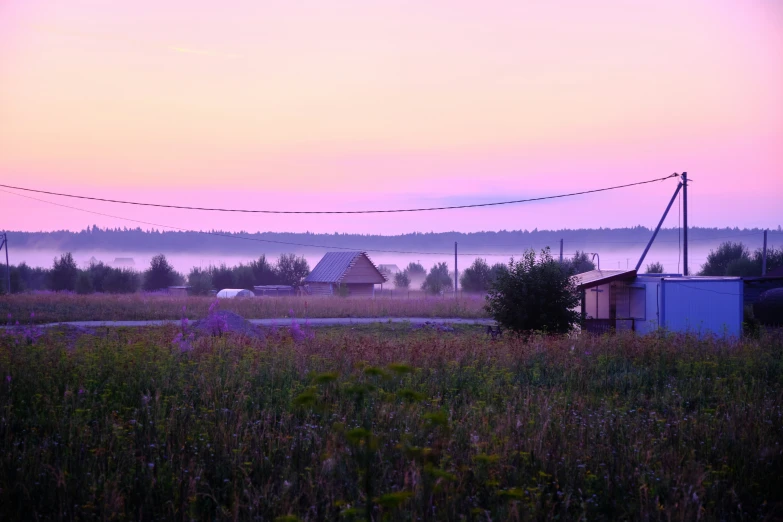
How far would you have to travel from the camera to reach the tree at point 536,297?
17.9 m

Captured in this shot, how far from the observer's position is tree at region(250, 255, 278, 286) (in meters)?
68.6

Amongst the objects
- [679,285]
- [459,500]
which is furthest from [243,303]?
[459,500]

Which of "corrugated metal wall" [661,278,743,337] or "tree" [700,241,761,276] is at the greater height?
"tree" [700,241,761,276]

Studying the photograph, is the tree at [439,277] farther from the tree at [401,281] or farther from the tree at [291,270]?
the tree at [291,270]

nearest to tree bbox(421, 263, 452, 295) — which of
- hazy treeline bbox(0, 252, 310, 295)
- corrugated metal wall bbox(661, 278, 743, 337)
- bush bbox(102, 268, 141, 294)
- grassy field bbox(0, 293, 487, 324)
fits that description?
hazy treeline bbox(0, 252, 310, 295)

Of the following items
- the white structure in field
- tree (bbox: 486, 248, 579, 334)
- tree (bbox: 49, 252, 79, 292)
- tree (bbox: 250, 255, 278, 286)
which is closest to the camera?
tree (bbox: 486, 248, 579, 334)

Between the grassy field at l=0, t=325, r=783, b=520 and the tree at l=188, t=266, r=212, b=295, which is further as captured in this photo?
the tree at l=188, t=266, r=212, b=295

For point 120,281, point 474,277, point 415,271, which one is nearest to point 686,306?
point 474,277

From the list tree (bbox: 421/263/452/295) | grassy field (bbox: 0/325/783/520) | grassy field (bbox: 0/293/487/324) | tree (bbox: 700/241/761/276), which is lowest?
grassy field (bbox: 0/293/487/324)

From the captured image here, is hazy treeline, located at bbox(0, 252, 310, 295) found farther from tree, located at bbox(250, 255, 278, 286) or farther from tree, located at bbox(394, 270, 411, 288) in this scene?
tree, located at bbox(394, 270, 411, 288)

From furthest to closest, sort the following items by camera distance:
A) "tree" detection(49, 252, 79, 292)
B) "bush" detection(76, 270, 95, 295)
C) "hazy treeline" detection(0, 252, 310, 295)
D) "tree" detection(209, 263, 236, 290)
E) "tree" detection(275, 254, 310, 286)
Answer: "tree" detection(209, 263, 236, 290) < "tree" detection(275, 254, 310, 286) < "tree" detection(49, 252, 79, 292) < "hazy treeline" detection(0, 252, 310, 295) < "bush" detection(76, 270, 95, 295)

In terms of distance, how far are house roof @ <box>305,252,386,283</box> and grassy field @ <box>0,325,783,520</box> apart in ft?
175

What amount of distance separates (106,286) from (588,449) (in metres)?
A: 64.2

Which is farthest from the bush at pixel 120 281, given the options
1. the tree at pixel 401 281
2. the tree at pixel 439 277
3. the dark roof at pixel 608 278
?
the dark roof at pixel 608 278
